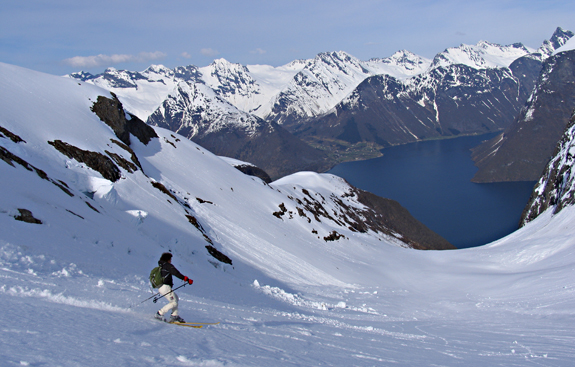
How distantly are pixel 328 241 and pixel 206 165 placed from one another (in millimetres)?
22253

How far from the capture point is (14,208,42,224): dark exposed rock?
14.2m

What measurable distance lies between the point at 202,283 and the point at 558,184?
87.6 meters

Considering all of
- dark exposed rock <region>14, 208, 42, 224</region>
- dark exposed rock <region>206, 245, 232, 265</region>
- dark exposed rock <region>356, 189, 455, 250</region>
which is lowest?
dark exposed rock <region>14, 208, 42, 224</region>

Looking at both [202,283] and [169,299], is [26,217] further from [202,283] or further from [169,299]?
[202,283]

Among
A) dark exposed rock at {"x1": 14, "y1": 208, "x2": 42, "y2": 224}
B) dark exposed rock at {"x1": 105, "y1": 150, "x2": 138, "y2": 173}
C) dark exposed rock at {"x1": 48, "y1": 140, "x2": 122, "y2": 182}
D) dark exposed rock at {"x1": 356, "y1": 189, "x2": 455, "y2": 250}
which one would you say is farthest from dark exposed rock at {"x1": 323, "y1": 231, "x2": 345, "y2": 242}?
dark exposed rock at {"x1": 14, "y1": 208, "x2": 42, "y2": 224}

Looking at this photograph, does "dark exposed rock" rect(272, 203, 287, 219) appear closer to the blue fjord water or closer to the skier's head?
the skier's head

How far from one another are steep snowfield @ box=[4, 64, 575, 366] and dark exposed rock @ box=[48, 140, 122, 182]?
3.03ft

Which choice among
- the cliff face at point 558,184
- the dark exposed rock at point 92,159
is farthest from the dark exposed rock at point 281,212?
the cliff face at point 558,184

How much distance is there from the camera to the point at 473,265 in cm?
4697

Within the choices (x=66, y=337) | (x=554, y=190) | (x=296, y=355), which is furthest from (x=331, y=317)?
(x=554, y=190)

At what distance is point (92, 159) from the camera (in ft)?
103

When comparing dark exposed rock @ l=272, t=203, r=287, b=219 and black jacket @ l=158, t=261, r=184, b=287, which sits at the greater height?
dark exposed rock @ l=272, t=203, r=287, b=219

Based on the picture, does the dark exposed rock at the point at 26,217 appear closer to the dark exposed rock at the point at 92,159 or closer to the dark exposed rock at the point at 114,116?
the dark exposed rock at the point at 92,159

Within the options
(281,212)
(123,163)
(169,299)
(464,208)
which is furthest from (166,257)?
(464,208)
